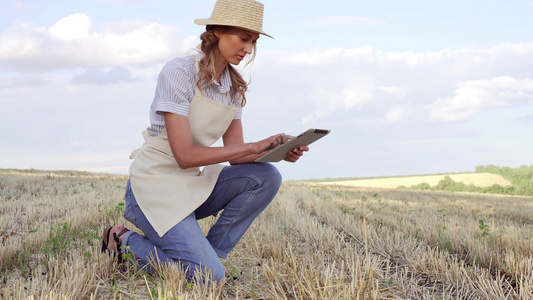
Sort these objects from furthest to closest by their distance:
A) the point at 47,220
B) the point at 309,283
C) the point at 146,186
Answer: the point at 47,220
the point at 146,186
the point at 309,283

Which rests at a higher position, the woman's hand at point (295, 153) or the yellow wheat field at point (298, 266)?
the woman's hand at point (295, 153)

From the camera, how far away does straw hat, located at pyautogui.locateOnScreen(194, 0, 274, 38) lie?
330 centimetres

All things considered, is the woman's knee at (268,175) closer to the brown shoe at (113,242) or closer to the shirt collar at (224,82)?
the shirt collar at (224,82)

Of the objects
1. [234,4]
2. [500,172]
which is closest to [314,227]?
[234,4]

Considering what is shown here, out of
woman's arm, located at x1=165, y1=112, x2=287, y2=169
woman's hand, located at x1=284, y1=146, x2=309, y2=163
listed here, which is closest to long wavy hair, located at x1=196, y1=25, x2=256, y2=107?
woman's arm, located at x1=165, y1=112, x2=287, y2=169

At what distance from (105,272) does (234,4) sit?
2.23 m

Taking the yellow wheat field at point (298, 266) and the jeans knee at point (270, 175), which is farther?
the jeans knee at point (270, 175)

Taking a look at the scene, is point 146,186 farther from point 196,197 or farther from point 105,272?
point 105,272

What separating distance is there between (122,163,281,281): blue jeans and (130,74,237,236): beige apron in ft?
0.34

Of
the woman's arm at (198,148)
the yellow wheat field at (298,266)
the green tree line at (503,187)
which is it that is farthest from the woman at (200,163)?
the green tree line at (503,187)

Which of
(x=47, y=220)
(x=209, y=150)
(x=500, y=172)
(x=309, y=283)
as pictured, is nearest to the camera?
(x=309, y=283)

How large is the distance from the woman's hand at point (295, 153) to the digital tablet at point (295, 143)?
34 millimetres

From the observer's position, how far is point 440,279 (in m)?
3.36

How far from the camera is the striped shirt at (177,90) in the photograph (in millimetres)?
3277
